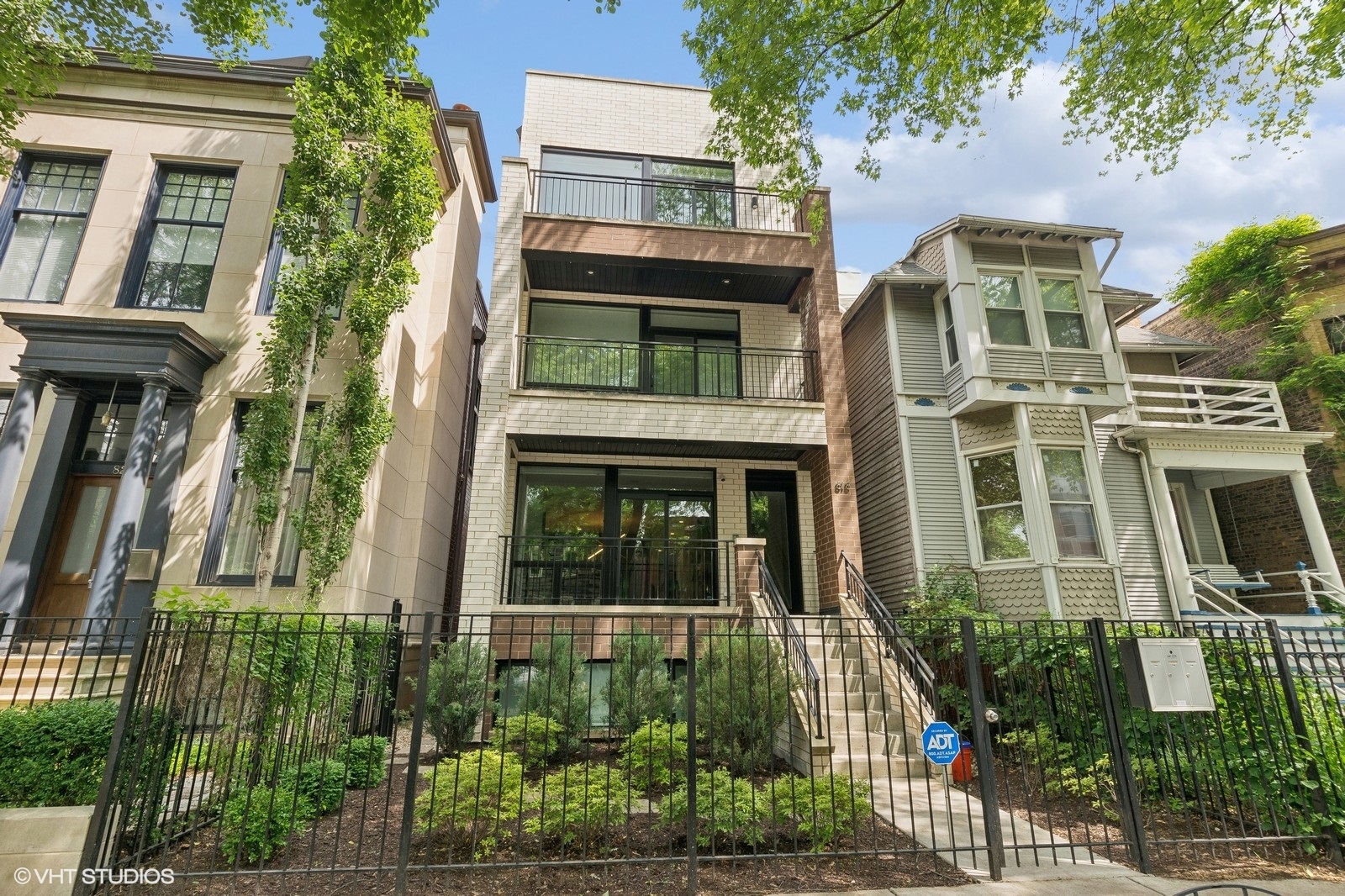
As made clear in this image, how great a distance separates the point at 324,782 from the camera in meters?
5.39

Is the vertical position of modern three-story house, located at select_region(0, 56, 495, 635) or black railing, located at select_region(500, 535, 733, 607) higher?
modern three-story house, located at select_region(0, 56, 495, 635)

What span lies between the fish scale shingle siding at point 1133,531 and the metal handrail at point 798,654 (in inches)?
260

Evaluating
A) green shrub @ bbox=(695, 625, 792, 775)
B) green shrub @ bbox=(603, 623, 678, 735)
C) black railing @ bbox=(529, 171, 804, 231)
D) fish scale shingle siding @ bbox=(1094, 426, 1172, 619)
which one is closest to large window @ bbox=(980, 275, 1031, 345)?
fish scale shingle siding @ bbox=(1094, 426, 1172, 619)

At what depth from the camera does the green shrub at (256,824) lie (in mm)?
4504

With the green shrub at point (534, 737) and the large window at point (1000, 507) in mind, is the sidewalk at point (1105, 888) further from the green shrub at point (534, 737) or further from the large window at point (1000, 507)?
the large window at point (1000, 507)

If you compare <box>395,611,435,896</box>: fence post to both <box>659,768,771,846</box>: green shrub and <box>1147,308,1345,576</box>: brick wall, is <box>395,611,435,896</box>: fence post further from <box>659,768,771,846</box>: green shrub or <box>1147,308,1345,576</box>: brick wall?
<box>1147,308,1345,576</box>: brick wall

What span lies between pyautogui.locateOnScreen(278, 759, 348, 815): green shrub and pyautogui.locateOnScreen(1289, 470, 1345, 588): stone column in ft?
53.1

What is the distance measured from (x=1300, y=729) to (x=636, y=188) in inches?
493

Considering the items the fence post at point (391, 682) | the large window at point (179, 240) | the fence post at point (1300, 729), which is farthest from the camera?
the large window at point (179, 240)

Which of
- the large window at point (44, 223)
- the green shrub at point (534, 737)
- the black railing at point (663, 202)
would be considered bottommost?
the green shrub at point (534, 737)

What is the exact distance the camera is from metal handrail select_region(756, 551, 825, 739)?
21.4 feet

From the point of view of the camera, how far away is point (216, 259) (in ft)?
29.9

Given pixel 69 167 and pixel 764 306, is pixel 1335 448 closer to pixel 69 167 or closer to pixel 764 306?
pixel 764 306

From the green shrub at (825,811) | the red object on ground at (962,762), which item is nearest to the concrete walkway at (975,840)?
the green shrub at (825,811)
